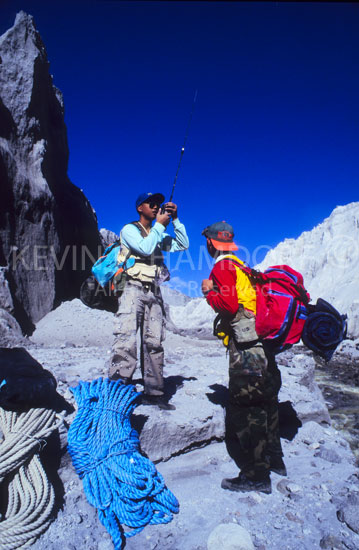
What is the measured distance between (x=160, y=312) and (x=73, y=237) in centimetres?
1330

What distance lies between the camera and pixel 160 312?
2990mm

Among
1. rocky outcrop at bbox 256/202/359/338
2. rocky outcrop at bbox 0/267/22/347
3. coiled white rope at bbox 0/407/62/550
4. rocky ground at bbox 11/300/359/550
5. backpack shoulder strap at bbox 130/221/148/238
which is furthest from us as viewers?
rocky outcrop at bbox 256/202/359/338

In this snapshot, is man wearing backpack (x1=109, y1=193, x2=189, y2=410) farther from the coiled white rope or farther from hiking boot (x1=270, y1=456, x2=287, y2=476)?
hiking boot (x1=270, y1=456, x2=287, y2=476)

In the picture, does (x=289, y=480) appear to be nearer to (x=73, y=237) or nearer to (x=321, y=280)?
(x=73, y=237)

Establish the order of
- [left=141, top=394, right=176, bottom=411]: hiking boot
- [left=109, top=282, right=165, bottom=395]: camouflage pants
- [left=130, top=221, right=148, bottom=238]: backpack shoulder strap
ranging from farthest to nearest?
[left=130, top=221, right=148, bottom=238]: backpack shoulder strap, [left=141, top=394, right=176, bottom=411]: hiking boot, [left=109, top=282, right=165, bottom=395]: camouflage pants

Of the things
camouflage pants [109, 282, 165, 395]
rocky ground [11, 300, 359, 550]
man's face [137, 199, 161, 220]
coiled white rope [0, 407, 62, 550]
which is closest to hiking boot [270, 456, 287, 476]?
rocky ground [11, 300, 359, 550]

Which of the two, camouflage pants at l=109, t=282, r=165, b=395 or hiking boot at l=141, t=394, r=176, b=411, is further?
hiking boot at l=141, t=394, r=176, b=411

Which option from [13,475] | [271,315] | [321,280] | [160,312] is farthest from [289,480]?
[321,280]

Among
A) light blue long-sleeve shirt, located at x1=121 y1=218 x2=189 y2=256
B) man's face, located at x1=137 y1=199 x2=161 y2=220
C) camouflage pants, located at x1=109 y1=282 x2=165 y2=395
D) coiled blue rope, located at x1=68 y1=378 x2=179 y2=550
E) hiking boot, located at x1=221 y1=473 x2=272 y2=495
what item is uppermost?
man's face, located at x1=137 y1=199 x2=161 y2=220

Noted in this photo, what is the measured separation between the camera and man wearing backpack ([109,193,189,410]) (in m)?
2.67

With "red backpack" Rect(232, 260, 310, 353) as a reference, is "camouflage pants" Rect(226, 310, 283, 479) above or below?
below

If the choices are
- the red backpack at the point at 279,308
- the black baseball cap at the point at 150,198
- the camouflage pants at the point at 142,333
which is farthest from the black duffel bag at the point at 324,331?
the black baseball cap at the point at 150,198

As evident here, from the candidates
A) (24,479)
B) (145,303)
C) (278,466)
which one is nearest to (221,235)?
(145,303)

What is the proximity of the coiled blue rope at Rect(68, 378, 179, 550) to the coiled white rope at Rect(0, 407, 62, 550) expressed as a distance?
23 cm
